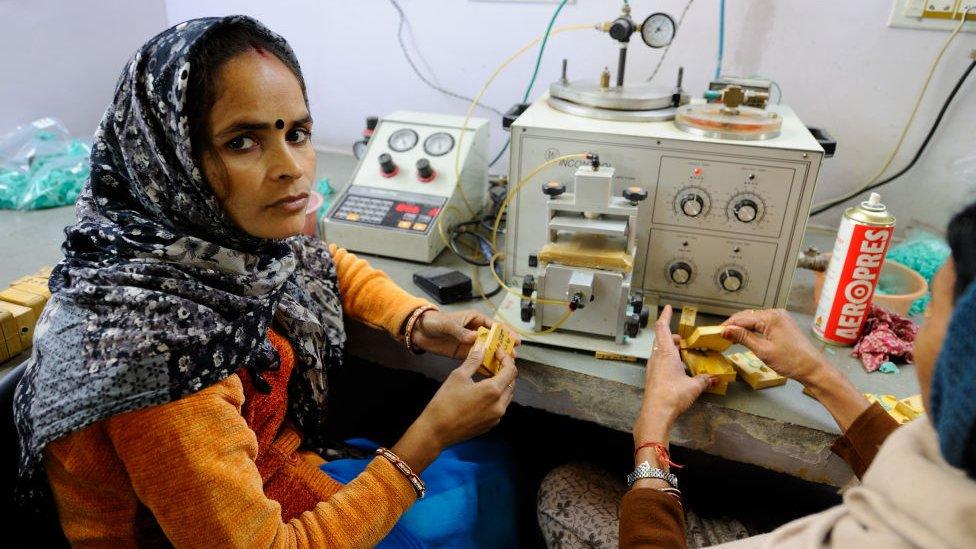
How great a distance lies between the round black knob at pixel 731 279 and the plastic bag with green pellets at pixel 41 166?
144 centimetres

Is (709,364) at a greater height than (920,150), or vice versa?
(920,150)

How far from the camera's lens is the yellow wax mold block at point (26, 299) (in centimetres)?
99

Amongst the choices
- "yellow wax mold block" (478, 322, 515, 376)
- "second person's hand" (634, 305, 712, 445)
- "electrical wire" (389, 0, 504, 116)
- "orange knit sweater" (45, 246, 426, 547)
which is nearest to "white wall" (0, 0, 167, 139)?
"electrical wire" (389, 0, 504, 116)

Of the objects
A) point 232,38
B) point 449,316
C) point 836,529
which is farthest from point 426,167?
point 836,529

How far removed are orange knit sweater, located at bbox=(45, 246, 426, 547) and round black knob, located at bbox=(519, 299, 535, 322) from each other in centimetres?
36

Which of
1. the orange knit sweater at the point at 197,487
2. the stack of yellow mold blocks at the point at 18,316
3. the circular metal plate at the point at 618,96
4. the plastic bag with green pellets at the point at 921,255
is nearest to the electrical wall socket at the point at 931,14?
the plastic bag with green pellets at the point at 921,255

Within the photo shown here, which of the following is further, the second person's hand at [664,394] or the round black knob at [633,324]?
the round black knob at [633,324]

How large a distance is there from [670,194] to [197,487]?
2.81ft

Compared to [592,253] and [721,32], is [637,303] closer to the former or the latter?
[592,253]

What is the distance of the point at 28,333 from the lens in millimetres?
989

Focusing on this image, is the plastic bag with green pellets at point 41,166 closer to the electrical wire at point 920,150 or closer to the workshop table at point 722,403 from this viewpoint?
the workshop table at point 722,403

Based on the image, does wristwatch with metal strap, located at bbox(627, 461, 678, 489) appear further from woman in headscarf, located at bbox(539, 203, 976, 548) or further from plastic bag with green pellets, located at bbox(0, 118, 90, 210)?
plastic bag with green pellets, located at bbox(0, 118, 90, 210)

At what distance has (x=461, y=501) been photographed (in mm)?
999

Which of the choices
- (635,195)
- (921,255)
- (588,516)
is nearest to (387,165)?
(635,195)
